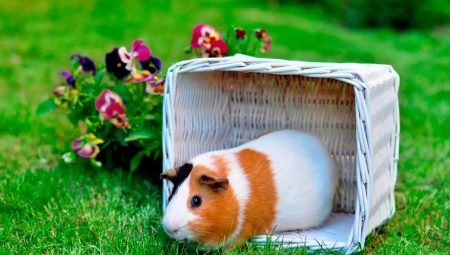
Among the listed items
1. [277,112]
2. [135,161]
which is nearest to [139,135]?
[135,161]

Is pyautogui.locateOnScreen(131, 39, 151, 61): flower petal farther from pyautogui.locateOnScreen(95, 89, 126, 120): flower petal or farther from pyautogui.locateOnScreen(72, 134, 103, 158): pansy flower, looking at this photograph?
pyautogui.locateOnScreen(72, 134, 103, 158): pansy flower

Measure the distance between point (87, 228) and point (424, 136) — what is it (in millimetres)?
2348

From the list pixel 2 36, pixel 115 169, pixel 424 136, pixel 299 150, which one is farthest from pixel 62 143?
pixel 2 36

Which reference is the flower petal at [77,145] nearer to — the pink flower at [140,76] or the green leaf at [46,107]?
the green leaf at [46,107]

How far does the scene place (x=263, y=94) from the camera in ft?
A: 11.3

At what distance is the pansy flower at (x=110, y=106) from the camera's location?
3.43 metres

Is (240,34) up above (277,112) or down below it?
above

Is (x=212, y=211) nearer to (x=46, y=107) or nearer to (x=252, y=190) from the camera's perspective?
(x=252, y=190)

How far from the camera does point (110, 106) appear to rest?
343cm

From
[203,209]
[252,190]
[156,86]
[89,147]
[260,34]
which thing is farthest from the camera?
[260,34]

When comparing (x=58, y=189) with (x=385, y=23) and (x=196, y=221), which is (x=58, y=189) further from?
(x=385, y=23)

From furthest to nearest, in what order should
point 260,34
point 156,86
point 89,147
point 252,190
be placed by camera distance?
1. point 260,34
2. point 89,147
3. point 156,86
4. point 252,190

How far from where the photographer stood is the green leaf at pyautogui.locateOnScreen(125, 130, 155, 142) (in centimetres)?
341

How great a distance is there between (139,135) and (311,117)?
2.63 feet
